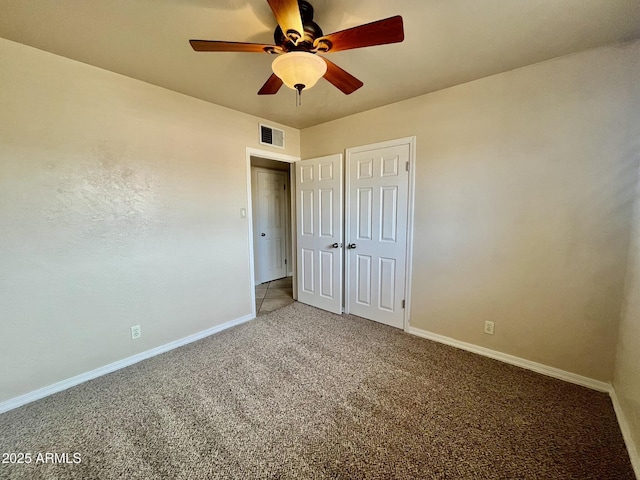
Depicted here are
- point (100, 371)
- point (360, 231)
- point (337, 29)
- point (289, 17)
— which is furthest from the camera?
point (360, 231)

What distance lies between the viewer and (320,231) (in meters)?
3.41

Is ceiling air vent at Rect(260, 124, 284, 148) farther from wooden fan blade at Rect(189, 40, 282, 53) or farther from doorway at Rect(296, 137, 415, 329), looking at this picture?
wooden fan blade at Rect(189, 40, 282, 53)

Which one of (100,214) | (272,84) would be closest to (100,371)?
(100,214)

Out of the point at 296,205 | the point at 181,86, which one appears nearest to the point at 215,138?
the point at 181,86

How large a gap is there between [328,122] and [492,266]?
246 cm

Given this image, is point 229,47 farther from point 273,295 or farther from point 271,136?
point 273,295

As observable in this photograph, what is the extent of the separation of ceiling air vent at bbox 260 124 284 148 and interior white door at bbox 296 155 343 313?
390mm

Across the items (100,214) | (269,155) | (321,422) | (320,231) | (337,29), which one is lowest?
(321,422)

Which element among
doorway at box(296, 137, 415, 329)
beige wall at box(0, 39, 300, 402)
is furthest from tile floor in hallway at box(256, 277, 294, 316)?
beige wall at box(0, 39, 300, 402)

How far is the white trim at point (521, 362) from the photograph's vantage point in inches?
74.5

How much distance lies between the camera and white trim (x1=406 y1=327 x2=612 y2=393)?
189cm

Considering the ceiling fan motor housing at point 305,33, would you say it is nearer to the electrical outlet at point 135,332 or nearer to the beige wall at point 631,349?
the beige wall at point 631,349

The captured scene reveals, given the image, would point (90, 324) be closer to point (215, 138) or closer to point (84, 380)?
point (84, 380)

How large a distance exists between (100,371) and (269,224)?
3.18 m
